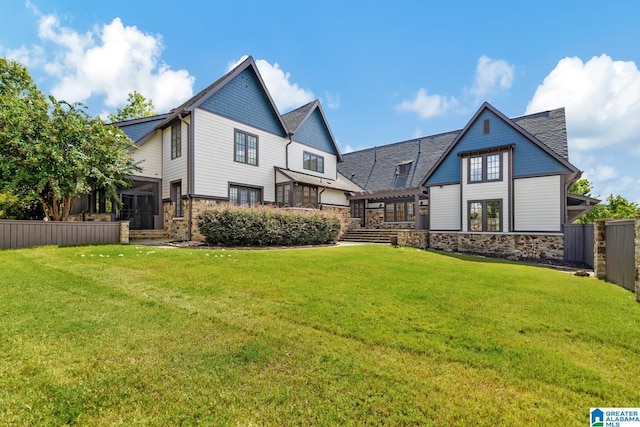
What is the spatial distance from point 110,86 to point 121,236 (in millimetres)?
17821

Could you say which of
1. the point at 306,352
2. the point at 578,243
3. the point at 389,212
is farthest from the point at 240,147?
the point at 578,243

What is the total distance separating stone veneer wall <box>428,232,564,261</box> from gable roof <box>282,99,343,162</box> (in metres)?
10.8

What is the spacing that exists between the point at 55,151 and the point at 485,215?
19.8 metres

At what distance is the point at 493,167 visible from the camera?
15.9 meters

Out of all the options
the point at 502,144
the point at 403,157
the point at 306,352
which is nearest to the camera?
the point at 306,352

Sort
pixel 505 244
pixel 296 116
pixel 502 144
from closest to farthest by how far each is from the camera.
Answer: pixel 505 244
pixel 502 144
pixel 296 116

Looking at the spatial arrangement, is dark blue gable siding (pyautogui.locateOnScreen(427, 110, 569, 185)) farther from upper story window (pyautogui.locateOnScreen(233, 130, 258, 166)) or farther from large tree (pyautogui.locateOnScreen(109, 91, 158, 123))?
large tree (pyautogui.locateOnScreen(109, 91, 158, 123))

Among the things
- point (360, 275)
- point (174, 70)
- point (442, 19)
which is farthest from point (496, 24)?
point (174, 70)

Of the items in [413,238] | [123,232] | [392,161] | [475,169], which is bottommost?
[413,238]

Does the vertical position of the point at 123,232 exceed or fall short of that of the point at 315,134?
it falls short

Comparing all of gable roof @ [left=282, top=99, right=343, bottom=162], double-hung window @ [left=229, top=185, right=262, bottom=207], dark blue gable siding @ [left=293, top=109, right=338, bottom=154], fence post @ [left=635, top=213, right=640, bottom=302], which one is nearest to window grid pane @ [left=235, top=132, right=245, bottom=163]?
→ double-hung window @ [left=229, top=185, right=262, bottom=207]

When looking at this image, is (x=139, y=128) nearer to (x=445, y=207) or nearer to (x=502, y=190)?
(x=445, y=207)

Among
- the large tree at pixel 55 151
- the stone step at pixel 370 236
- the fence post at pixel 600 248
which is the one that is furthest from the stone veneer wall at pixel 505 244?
the large tree at pixel 55 151

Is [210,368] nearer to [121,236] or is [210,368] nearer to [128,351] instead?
[128,351]
